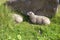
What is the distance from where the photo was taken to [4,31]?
7453 millimetres

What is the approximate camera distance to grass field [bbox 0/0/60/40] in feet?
24.3

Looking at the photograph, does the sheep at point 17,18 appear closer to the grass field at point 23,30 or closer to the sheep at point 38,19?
the grass field at point 23,30

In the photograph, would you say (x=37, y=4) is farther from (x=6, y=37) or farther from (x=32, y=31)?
(x=6, y=37)

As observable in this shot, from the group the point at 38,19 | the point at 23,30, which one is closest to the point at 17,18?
the point at 23,30

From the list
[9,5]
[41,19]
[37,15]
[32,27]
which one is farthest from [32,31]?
[9,5]

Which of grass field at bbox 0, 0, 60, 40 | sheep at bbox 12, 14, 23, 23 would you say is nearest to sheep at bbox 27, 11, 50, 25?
grass field at bbox 0, 0, 60, 40

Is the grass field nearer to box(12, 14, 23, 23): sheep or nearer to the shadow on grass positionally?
box(12, 14, 23, 23): sheep

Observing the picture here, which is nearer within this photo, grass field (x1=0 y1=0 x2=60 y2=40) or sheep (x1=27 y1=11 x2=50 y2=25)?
grass field (x1=0 y1=0 x2=60 y2=40)

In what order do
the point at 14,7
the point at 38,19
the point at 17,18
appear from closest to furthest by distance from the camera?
the point at 17,18, the point at 38,19, the point at 14,7

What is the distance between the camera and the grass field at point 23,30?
7.41m

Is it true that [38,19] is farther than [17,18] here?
Yes

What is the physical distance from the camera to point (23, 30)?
7.82 metres

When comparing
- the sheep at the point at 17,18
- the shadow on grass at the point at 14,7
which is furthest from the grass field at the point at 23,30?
the shadow on grass at the point at 14,7

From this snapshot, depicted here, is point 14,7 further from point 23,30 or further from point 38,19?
point 23,30
